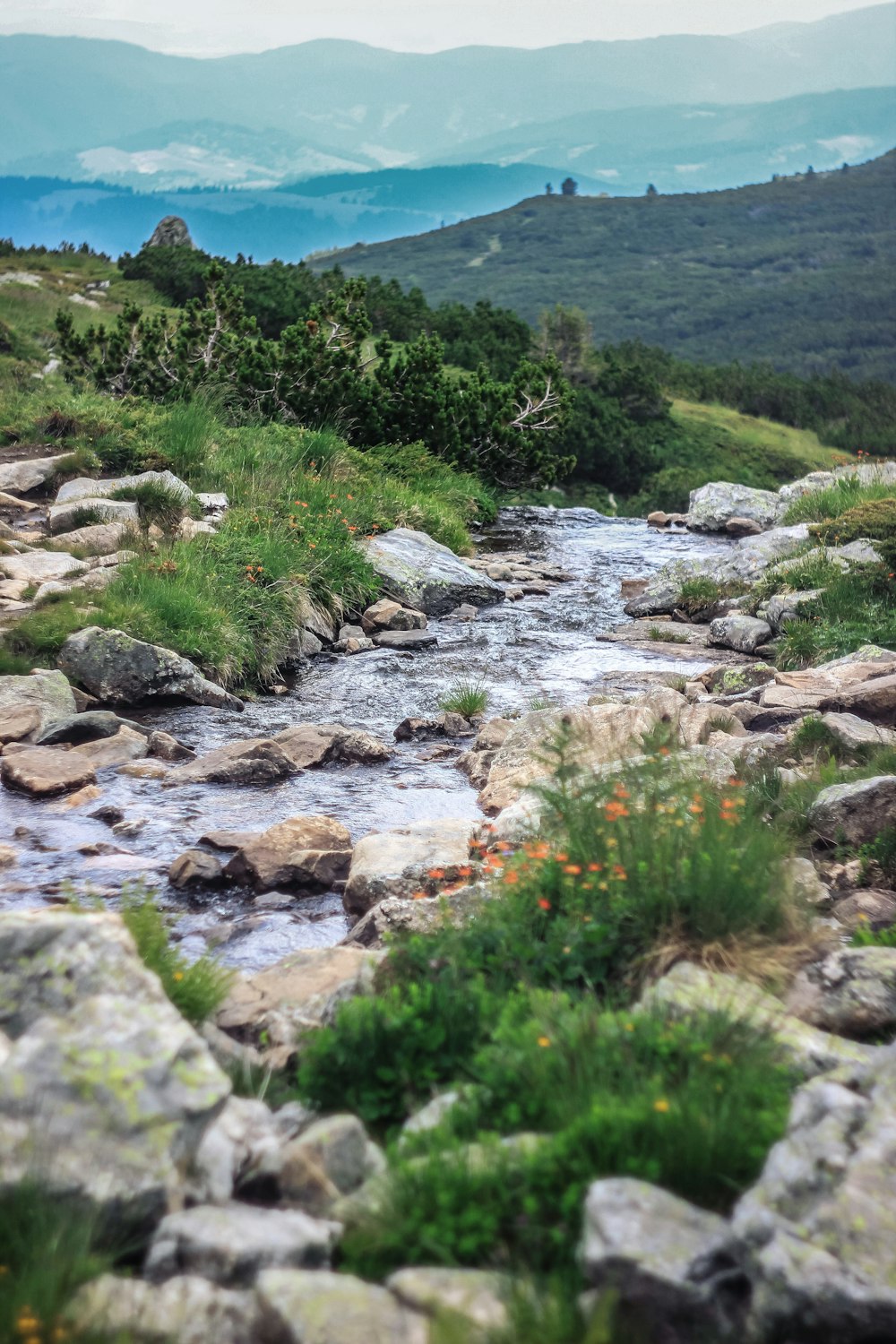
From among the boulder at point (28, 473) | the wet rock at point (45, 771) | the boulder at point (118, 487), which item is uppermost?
the boulder at point (28, 473)

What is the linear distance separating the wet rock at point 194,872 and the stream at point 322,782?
69 millimetres

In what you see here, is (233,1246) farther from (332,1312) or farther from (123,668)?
(123,668)

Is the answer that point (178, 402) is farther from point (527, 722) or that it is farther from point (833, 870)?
point (833, 870)

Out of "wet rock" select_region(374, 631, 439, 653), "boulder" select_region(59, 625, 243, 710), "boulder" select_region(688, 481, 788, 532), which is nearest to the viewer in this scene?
"boulder" select_region(59, 625, 243, 710)

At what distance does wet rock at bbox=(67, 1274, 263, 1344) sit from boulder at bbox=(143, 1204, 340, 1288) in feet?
0.17

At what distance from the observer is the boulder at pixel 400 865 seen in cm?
560

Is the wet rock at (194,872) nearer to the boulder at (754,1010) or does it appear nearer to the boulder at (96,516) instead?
the boulder at (754,1010)

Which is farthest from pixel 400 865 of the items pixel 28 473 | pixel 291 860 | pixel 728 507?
pixel 728 507

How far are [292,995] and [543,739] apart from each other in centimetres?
305

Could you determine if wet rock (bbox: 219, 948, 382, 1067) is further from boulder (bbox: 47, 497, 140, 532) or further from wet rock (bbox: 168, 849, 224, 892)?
boulder (bbox: 47, 497, 140, 532)

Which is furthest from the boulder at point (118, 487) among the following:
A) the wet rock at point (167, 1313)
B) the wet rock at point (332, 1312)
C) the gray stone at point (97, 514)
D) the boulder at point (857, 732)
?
the wet rock at point (332, 1312)

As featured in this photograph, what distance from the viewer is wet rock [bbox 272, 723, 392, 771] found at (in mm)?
8625

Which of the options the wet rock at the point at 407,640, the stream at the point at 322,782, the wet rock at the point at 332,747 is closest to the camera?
the stream at the point at 322,782

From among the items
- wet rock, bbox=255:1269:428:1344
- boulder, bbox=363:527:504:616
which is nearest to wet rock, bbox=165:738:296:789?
wet rock, bbox=255:1269:428:1344
